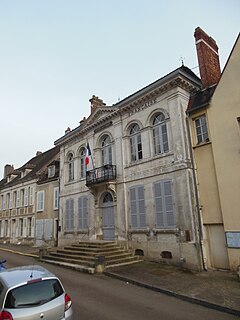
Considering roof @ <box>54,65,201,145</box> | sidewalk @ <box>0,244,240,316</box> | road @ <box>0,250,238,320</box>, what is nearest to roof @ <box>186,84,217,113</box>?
roof @ <box>54,65,201,145</box>

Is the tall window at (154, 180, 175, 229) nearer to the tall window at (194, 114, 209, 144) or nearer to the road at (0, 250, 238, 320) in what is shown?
the tall window at (194, 114, 209, 144)

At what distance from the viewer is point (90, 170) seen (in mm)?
16141

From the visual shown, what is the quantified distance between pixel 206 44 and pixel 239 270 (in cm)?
1103

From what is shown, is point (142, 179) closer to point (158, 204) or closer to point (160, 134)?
point (158, 204)

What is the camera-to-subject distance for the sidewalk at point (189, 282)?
6.69m

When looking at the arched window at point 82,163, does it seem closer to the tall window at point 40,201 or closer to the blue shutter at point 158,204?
the tall window at point 40,201

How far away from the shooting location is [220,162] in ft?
34.8

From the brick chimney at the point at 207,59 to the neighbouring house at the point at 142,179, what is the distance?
0.66 meters

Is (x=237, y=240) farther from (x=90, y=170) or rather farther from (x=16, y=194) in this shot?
(x=16, y=194)

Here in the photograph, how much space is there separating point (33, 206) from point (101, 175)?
10.7 m

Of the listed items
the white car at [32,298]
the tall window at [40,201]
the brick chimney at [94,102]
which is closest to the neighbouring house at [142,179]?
the brick chimney at [94,102]

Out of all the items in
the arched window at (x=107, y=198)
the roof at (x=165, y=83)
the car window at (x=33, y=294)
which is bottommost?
the car window at (x=33, y=294)

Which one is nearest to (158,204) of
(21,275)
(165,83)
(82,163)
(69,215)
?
(165,83)

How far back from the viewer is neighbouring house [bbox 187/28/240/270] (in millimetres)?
9953
